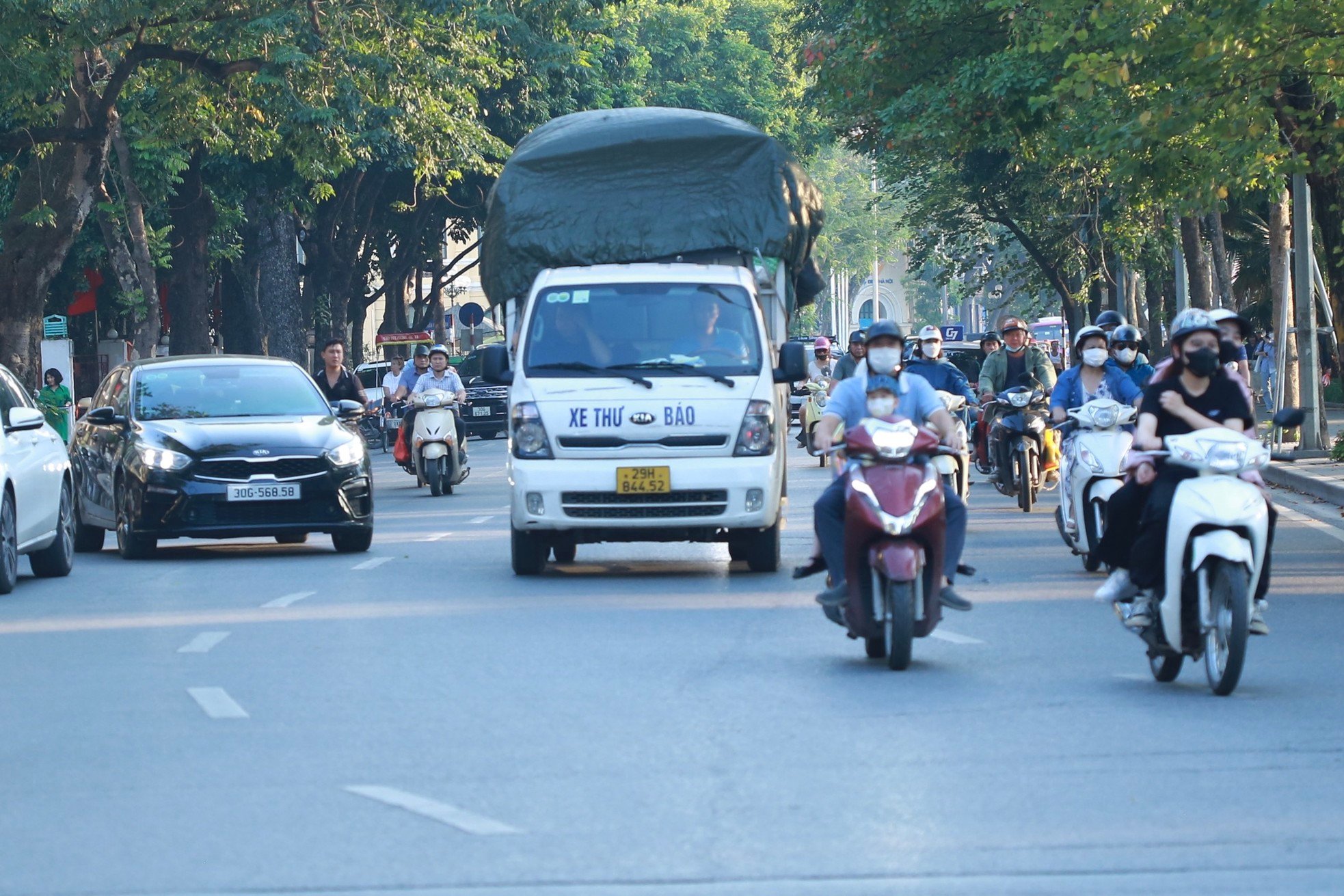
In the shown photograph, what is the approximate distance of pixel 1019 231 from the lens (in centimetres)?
4912

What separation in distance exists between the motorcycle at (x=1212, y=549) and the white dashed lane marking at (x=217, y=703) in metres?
3.84

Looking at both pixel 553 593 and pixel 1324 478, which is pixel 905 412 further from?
pixel 1324 478

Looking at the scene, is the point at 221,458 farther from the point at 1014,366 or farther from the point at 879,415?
the point at 1014,366

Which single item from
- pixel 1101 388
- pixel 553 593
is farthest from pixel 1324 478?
pixel 553 593

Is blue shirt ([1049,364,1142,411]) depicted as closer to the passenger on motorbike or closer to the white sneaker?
the passenger on motorbike

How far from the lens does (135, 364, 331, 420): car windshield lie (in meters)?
16.4

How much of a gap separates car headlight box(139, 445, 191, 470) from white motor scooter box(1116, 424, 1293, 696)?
28.5ft

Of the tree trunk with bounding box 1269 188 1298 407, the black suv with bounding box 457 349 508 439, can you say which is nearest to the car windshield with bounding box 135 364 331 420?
the tree trunk with bounding box 1269 188 1298 407

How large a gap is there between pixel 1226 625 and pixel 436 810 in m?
3.58

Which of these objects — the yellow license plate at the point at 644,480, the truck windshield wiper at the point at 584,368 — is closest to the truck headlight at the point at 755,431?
the yellow license plate at the point at 644,480

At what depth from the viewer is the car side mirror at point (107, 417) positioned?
1625 centimetres

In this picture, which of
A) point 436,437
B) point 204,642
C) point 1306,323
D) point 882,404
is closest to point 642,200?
point 204,642

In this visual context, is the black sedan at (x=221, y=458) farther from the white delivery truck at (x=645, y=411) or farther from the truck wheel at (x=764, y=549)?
the truck wheel at (x=764, y=549)

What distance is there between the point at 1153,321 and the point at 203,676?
136ft
